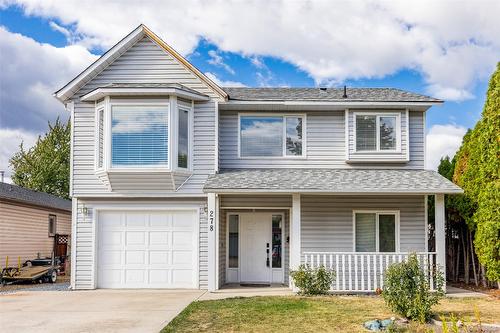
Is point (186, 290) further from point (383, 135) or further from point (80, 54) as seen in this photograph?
point (80, 54)

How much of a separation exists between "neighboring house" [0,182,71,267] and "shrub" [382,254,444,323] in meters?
15.2

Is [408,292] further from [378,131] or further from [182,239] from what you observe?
[182,239]

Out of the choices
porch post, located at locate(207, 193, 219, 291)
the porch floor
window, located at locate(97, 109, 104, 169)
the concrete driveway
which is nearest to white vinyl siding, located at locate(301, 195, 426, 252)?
the porch floor

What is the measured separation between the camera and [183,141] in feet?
52.8

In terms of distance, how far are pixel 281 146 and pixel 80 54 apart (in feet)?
25.4

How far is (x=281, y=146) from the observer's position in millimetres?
17328

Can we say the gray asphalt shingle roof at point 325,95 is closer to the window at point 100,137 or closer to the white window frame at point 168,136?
the white window frame at point 168,136

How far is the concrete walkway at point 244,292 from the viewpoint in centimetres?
1447

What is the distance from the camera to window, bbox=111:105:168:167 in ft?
51.2

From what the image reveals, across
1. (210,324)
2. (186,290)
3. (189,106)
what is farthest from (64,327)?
(189,106)

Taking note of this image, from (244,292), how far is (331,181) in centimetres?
397

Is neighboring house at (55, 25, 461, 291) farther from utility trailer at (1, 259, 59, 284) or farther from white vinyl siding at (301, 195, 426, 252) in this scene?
utility trailer at (1, 259, 59, 284)

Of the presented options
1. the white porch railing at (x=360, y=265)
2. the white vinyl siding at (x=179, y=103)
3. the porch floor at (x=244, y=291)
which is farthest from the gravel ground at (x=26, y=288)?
the white porch railing at (x=360, y=265)

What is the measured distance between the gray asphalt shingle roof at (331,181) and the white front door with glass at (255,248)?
1.83 m
